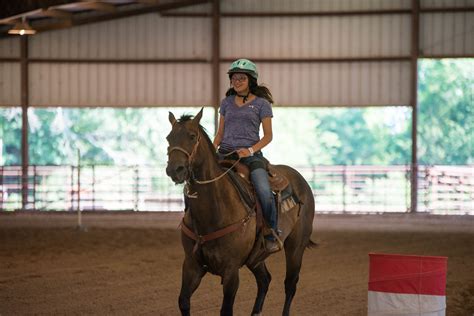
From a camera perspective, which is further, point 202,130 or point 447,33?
point 447,33

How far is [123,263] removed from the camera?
1062 centimetres

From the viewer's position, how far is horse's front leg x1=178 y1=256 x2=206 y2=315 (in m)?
5.55

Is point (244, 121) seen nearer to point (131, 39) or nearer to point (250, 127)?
point (250, 127)

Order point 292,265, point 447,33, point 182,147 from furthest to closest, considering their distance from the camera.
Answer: point 447,33 < point 292,265 < point 182,147

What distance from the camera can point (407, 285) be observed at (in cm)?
570

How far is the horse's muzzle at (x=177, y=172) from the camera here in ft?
16.4

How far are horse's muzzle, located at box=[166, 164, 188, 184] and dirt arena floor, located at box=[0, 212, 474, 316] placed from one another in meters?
2.44

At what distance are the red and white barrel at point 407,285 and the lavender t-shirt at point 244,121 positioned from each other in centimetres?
124

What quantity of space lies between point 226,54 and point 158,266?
9.60 m

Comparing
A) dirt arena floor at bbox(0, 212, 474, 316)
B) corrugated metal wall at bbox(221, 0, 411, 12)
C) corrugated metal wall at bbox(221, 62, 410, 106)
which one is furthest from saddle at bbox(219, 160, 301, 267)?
corrugated metal wall at bbox(221, 0, 411, 12)

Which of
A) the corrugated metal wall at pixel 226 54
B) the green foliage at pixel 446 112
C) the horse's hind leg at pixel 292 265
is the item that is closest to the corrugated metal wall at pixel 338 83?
the corrugated metal wall at pixel 226 54

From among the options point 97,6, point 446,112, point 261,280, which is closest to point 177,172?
point 261,280

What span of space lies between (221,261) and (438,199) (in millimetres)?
13514

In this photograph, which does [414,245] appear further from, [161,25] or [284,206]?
[161,25]
